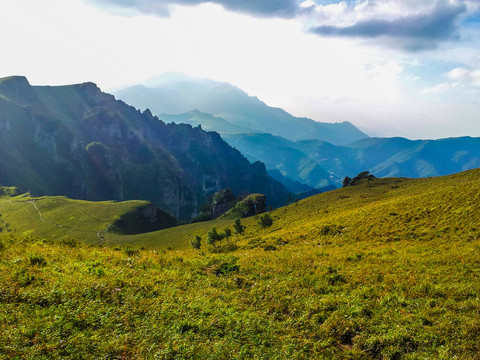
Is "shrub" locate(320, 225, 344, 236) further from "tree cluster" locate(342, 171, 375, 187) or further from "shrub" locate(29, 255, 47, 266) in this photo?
"tree cluster" locate(342, 171, 375, 187)

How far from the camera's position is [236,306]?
10.7 meters

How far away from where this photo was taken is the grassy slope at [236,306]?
25.0 feet

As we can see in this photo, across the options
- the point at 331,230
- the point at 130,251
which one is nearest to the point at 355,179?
the point at 331,230

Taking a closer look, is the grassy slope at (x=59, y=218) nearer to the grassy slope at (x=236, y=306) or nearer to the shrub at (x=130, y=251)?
the shrub at (x=130, y=251)

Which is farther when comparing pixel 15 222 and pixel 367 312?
pixel 15 222

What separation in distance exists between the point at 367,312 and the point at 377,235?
2072 centimetres

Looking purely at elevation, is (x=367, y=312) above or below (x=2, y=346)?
below

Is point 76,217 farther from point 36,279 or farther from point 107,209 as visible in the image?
point 36,279

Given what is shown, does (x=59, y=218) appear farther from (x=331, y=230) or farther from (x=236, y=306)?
(x=236, y=306)

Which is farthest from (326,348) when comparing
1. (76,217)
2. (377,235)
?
(76,217)

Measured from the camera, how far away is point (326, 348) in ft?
27.7

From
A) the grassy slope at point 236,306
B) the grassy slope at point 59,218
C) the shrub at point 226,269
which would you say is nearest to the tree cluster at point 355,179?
the grassy slope at point 236,306

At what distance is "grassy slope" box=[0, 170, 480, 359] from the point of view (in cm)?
761

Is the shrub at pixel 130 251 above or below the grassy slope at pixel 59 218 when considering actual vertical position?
above
